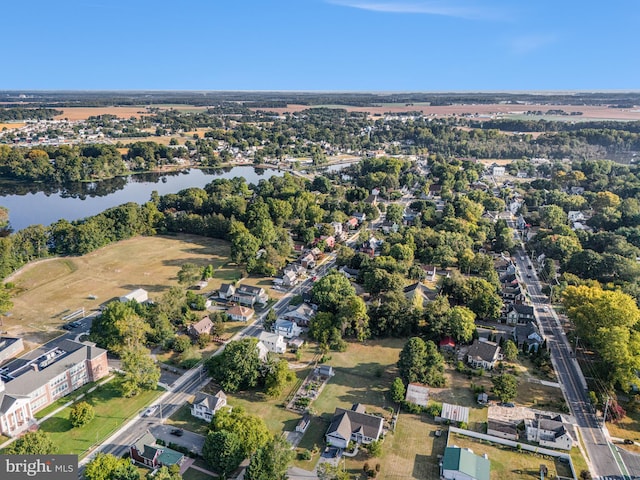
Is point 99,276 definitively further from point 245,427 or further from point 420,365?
point 420,365

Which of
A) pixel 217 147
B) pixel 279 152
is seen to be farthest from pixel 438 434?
pixel 217 147

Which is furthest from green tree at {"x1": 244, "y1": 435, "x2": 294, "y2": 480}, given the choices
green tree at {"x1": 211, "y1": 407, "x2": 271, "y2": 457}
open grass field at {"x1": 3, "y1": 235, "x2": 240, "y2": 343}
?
open grass field at {"x1": 3, "y1": 235, "x2": 240, "y2": 343}

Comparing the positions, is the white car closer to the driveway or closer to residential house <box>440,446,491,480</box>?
the driveway

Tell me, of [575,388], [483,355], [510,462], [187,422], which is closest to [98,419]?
[187,422]

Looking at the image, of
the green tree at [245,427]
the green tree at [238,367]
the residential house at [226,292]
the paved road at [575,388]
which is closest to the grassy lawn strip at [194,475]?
the green tree at [245,427]

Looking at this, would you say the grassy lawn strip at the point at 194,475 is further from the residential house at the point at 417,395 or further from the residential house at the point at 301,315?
the residential house at the point at 301,315

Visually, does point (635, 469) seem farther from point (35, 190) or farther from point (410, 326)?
point (35, 190)
